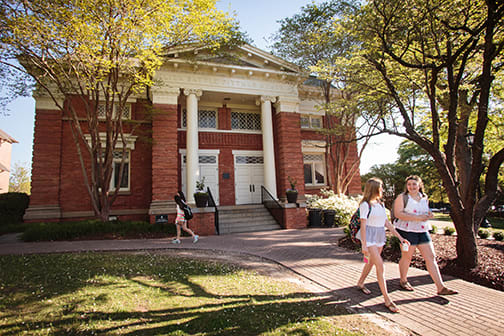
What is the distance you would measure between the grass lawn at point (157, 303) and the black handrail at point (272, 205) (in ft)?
24.9

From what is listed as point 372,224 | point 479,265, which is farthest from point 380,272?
point 479,265

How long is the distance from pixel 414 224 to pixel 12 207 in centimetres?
1740

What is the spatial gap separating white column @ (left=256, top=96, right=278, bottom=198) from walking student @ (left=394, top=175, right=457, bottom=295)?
394 inches

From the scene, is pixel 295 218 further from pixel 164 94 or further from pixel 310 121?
pixel 164 94

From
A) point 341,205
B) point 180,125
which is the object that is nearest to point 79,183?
point 180,125

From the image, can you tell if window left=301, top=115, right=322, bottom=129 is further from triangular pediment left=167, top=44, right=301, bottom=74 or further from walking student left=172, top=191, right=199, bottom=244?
walking student left=172, top=191, right=199, bottom=244

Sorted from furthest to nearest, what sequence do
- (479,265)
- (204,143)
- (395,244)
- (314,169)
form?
(314,169)
(204,143)
(395,244)
(479,265)

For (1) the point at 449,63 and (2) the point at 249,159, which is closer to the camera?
(1) the point at 449,63

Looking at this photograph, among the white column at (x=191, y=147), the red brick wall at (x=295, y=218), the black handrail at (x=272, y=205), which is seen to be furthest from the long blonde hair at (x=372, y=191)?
the white column at (x=191, y=147)

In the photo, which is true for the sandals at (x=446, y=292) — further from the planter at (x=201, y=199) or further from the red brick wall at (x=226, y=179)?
the red brick wall at (x=226, y=179)

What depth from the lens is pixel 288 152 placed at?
14773mm

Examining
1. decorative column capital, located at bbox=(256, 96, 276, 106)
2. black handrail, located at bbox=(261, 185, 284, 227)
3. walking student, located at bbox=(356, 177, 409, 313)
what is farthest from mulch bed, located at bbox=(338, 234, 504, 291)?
decorative column capital, located at bbox=(256, 96, 276, 106)

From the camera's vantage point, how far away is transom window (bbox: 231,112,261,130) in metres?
16.3

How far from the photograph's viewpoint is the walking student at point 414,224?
4078 millimetres
